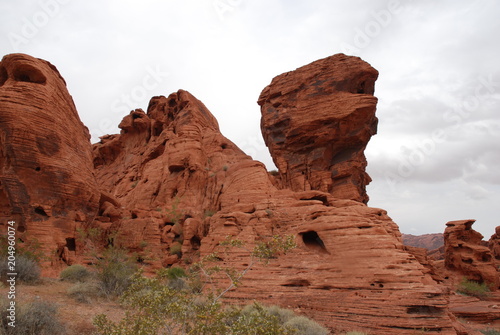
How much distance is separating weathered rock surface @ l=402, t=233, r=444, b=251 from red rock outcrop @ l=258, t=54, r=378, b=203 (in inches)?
3451

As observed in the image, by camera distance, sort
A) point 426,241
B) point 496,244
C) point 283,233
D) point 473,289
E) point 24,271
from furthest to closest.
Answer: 1. point 426,241
2. point 496,244
3. point 473,289
4. point 283,233
5. point 24,271

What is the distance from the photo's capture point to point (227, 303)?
13656mm

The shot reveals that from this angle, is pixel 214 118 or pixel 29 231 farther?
pixel 214 118

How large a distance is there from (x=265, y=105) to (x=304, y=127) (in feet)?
17.4

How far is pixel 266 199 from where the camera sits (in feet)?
61.6

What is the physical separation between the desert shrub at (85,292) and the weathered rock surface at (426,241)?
355ft

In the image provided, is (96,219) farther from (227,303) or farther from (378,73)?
(378,73)

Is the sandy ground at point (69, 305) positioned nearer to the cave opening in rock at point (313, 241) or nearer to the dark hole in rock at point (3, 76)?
the cave opening in rock at point (313, 241)

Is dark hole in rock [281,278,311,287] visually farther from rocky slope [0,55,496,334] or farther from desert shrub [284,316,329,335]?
desert shrub [284,316,329,335]

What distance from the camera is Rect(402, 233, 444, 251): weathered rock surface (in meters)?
104

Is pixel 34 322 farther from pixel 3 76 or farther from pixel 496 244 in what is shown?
pixel 496 244

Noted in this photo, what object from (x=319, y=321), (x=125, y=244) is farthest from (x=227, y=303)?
(x=125, y=244)

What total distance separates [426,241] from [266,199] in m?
113

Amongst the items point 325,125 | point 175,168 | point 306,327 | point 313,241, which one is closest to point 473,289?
point 325,125
